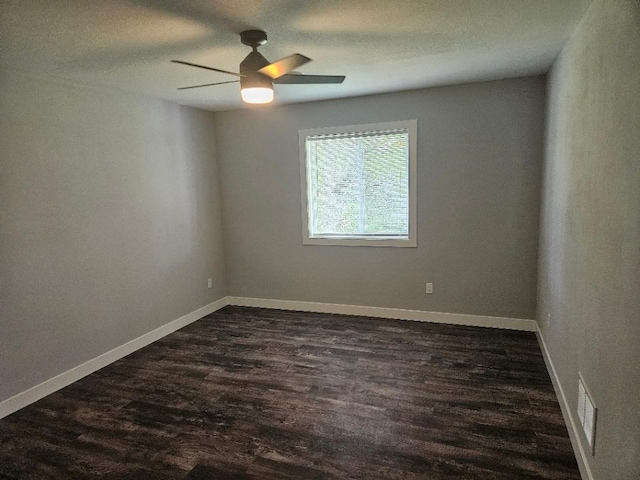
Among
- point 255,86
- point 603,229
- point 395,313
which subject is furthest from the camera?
point 395,313

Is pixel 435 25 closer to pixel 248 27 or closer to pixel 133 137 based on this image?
pixel 248 27

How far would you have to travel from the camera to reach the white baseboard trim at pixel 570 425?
1980 mm

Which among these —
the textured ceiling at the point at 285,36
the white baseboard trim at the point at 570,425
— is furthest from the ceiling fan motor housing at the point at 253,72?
the white baseboard trim at the point at 570,425

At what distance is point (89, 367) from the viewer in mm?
3379

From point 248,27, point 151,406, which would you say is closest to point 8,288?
point 151,406

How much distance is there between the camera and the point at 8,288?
9.19 feet

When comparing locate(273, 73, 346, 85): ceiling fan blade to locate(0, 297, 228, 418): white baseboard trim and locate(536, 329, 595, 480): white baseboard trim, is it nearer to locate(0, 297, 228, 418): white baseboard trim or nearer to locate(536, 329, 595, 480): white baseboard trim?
locate(536, 329, 595, 480): white baseboard trim

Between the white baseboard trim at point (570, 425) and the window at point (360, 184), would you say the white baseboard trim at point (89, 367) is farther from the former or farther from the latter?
the white baseboard trim at point (570, 425)

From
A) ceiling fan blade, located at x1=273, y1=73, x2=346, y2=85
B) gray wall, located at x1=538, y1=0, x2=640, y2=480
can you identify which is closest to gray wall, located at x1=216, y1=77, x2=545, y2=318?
gray wall, located at x1=538, y1=0, x2=640, y2=480

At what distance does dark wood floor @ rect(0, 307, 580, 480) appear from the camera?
86.0 inches

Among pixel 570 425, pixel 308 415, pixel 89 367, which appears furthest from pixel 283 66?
pixel 89 367

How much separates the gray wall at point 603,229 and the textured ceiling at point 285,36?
38cm

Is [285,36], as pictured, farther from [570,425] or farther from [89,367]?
[89,367]

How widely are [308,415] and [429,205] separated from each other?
2431 millimetres
